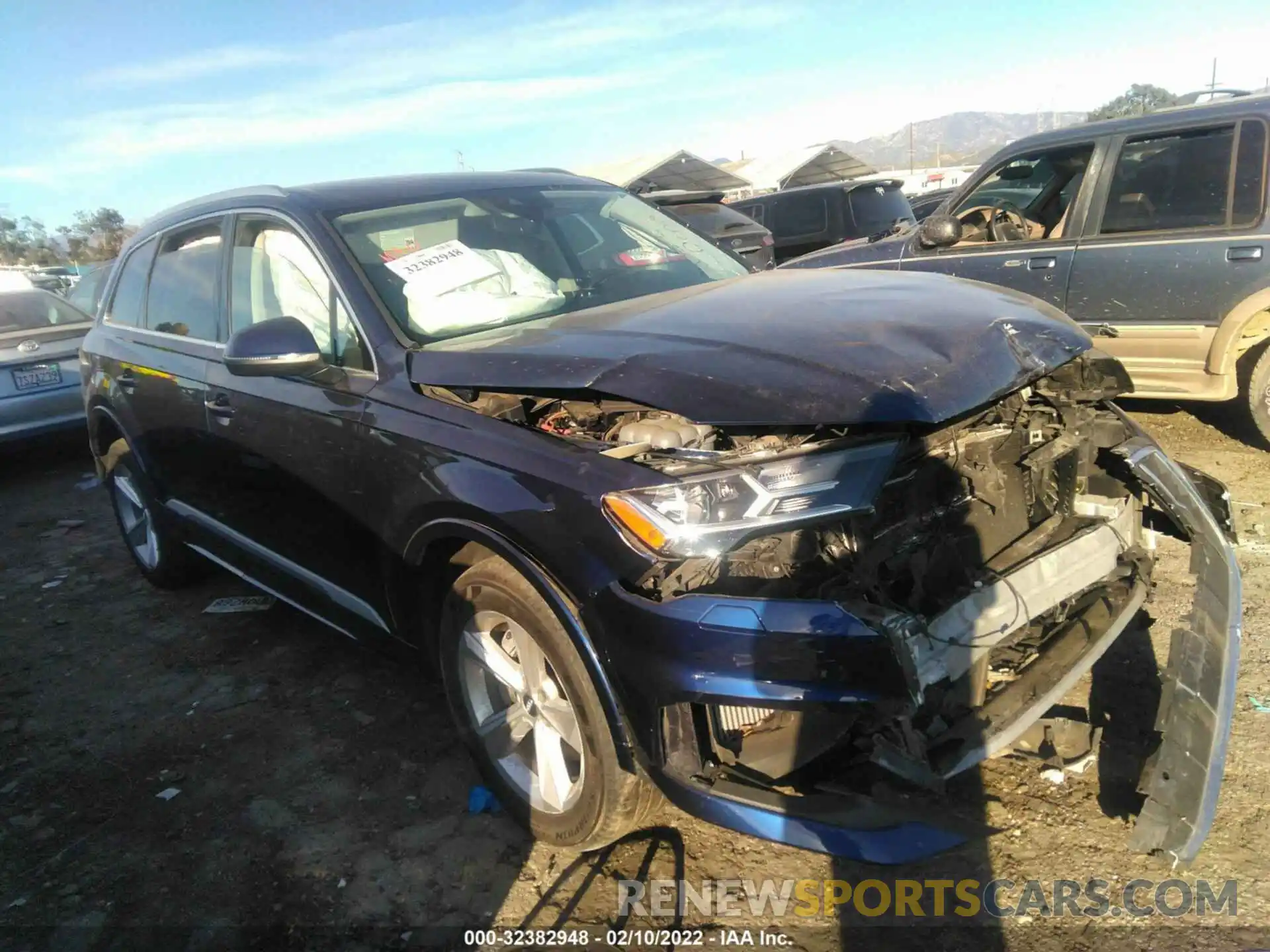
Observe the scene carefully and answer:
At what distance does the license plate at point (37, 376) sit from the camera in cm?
728

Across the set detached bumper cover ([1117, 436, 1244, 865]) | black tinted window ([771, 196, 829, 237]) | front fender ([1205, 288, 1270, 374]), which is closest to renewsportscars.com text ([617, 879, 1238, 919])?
detached bumper cover ([1117, 436, 1244, 865])

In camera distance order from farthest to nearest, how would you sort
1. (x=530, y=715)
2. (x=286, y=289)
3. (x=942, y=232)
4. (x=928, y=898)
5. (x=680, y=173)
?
(x=680, y=173) < (x=942, y=232) < (x=286, y=289) < (x=530, y=715) < (x=928, y=898)

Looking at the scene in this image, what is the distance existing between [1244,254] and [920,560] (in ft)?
12.8

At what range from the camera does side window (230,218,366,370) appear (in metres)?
2.96

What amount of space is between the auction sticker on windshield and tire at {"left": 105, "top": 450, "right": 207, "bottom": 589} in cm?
224

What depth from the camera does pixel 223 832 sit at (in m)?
2.84

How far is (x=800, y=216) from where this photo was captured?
478 inches

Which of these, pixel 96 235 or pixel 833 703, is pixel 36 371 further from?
pixel 96 235

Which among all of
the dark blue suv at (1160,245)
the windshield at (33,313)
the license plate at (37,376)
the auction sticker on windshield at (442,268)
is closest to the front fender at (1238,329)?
the dark blue suv at (1160,245)

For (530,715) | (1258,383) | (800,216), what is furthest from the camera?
(800,216)

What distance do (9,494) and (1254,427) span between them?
9012 millimetres

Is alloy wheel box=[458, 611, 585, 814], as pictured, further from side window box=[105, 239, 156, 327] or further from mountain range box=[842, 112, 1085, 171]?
mountain range box=[842, 112, 1085, 171]

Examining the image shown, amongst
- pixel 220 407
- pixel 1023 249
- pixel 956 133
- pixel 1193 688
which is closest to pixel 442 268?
pixel 220 407

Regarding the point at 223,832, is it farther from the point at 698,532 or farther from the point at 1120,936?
the point at 1120,936
